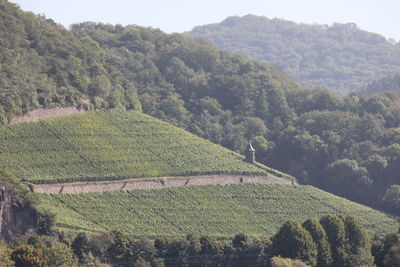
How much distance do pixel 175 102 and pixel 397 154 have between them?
80.6 ft

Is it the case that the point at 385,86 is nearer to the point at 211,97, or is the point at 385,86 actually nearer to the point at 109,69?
the point at 211,97

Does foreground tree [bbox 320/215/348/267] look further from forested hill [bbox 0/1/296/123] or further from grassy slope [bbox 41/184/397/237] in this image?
forested hill [bbox 0/1/296/123]

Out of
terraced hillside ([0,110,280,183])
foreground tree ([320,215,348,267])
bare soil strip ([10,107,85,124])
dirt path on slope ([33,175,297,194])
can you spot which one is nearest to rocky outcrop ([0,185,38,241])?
dirt path on slope ([33,175,297,194])

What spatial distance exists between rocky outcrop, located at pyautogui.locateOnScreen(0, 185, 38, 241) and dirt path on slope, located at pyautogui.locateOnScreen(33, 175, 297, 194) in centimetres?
412

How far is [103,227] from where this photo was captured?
8131 centimetres

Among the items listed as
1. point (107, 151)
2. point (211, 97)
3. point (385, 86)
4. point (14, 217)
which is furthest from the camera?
point (385, 86)

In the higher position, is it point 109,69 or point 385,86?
point 109,69

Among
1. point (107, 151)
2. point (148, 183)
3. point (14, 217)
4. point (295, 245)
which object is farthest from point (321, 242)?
point (107, 151)

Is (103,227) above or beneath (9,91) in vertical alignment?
beneath

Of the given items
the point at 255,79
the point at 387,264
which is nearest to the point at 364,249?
the point at 387,264

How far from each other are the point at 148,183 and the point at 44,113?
11.5 metres

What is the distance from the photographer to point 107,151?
9362 centimetres

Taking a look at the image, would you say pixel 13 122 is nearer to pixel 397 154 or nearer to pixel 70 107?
pixel 70 107

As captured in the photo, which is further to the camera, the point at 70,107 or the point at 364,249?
the point at 70,107
